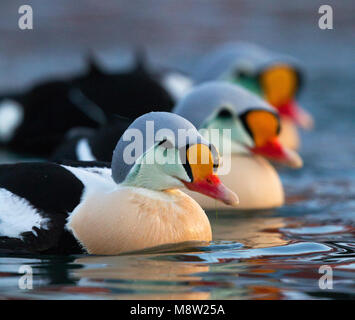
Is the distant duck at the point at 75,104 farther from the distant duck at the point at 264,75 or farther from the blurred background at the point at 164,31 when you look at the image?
the blurred background at the point at 164,31

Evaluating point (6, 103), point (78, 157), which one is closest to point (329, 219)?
point (78, 157)

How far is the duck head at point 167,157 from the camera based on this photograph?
5035 mm

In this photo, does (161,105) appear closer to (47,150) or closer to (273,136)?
(47,150)

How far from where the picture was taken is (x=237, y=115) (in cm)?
683

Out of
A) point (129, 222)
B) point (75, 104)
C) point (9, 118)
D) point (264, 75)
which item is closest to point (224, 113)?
point (129, 222)

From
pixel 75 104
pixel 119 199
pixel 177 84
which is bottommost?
pixel 119 199

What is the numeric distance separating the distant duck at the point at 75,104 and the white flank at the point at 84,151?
1.44 m

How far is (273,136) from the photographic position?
686 centimetres

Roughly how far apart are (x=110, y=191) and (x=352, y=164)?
4.29 m

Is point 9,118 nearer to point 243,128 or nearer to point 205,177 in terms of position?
point 243,128

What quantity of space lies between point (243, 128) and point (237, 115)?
0.11m

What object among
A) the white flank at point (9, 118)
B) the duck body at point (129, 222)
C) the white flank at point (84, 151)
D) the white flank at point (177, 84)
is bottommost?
the duck body at point (129, 222)

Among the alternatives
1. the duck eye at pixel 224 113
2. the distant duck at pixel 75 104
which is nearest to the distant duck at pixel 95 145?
the duck eye at pixel 224 113

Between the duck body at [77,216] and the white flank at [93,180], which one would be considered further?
the white flank at [93,180]
